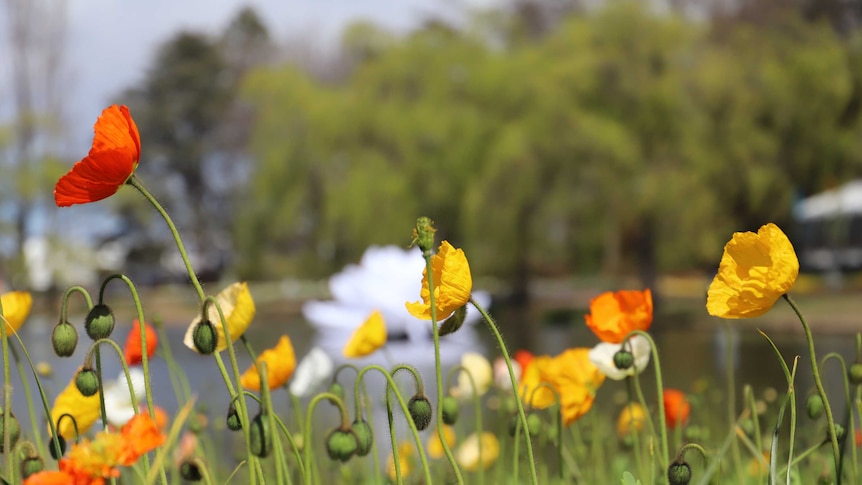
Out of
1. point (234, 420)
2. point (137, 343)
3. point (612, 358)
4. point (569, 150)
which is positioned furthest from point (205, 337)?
point (569, 150)

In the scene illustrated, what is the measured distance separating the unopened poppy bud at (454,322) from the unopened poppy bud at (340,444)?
0.38 ft

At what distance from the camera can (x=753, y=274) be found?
855mm

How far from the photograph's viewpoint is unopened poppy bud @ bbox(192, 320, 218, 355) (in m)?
0.80

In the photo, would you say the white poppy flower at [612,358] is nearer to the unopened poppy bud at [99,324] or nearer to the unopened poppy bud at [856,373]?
the unopened poppy bud at [856,373]

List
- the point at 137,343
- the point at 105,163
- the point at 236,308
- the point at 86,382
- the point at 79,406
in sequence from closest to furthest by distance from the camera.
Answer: the point at 105,163 < the point at 86,382 < the point at 236,308 < the point at 79,406 < the point at 137,343

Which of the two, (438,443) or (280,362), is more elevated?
(280,362)

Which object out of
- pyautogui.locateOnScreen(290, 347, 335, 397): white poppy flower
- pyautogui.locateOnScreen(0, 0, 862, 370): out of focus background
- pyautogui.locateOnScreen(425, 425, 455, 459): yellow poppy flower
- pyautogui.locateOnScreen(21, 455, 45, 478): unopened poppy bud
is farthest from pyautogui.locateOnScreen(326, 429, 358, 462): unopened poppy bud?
pyautogui.locateOnScreen(0, 0, 862, 370): out of focus background

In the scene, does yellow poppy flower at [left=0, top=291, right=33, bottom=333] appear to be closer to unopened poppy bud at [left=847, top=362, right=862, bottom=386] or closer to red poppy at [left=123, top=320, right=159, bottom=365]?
red poppy at [left=123, top=320, right=159, bottom=365]

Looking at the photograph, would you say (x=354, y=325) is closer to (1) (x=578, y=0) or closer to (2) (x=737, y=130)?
(2) (x=737, y=130)

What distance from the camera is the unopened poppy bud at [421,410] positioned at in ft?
2.87

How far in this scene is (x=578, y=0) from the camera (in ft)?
85.2

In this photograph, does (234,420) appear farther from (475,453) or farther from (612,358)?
(475,453)

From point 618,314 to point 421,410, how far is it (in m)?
0.38

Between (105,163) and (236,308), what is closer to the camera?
(105,163)
